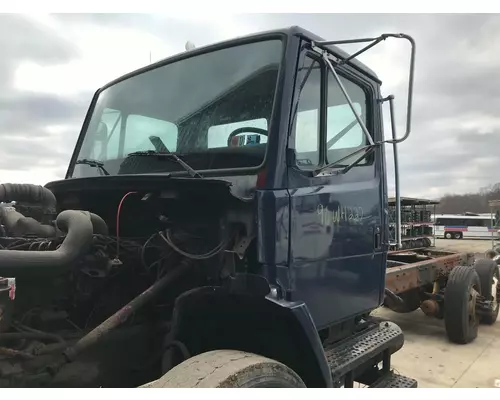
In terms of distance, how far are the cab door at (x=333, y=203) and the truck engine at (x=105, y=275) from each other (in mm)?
380

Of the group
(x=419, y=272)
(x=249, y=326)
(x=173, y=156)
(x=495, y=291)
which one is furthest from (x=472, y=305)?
(x=173, y=156)

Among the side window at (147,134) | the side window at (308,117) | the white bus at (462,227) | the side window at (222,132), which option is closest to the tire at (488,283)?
the side window at (308,117)

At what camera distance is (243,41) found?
2.83 m

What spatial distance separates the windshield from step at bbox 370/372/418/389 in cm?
183

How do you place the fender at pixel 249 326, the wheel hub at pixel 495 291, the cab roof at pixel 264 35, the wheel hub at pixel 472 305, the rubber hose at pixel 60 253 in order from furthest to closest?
the wheel hub at pixel 495 291
the wheel hub at pixel 472 305
the cab roof at pixel 264 35
the fender at pixel 249 326
the rubber hose at pixel 60 253

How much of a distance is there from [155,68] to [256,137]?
1088mm

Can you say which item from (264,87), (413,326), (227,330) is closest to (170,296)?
(227,330)

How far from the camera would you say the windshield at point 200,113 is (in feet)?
8.73

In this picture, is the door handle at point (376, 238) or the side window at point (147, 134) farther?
the door handle at point (376, 238)

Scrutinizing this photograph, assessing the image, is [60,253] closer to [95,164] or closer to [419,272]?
[95,164]

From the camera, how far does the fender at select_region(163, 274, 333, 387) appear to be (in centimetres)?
236

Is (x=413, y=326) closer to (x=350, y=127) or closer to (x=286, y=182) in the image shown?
(x=350, y=127)

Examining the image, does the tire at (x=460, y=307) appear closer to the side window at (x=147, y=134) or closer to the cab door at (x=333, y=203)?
the cab door at (x=333, y=203)

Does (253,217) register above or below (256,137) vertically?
below
